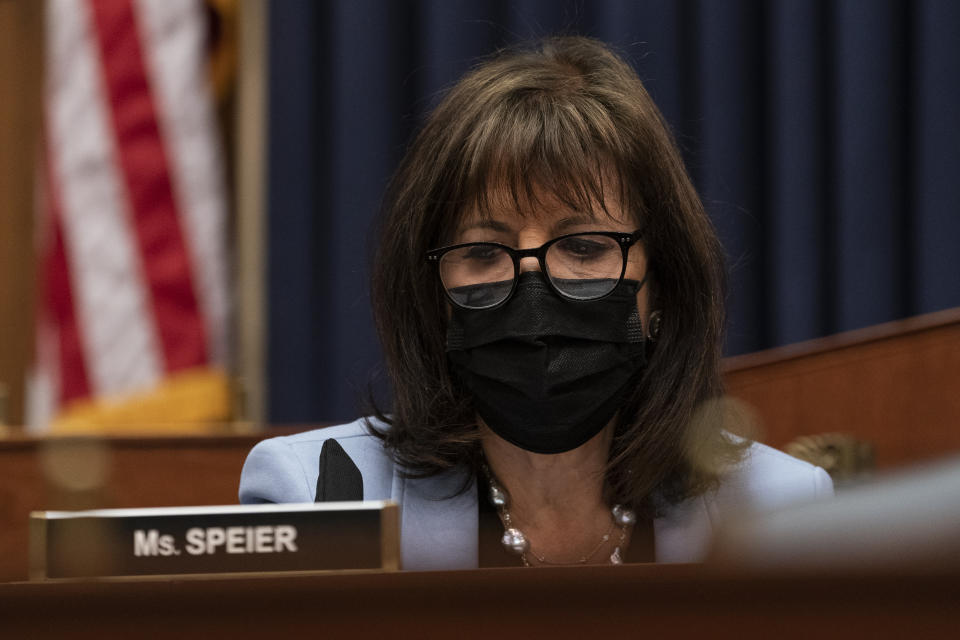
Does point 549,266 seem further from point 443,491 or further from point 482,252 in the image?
point 443,491

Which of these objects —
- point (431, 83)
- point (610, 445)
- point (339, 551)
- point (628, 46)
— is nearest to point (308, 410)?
point (431, 83)

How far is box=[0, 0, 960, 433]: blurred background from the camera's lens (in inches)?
93.7

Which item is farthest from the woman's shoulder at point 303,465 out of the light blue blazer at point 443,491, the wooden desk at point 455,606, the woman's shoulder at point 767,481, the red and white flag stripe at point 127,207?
the red and white flag stripe at point 127,207

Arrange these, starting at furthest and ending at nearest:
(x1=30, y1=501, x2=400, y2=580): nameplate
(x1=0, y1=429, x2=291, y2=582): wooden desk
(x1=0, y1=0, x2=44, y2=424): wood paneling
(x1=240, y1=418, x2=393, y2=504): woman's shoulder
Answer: (x1=0, y1=0, x2=44, y2=424): wood paneling, (x1=0, y1=429, x2=291, y2=582): wooden desk, (x1=240, y1=418, x2=393, y2=504): woman's shoulder, (x1=30, y1=501, x2=400, y2=580): nameplate

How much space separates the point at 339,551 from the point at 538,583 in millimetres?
150

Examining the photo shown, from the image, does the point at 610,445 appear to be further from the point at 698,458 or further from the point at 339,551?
the point at 339,551

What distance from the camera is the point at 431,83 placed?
2.54 m

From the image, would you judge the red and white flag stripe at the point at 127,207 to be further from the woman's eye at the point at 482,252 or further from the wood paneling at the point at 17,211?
the woman's eye at the point at 482,252

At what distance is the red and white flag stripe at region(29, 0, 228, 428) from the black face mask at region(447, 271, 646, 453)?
147 cm

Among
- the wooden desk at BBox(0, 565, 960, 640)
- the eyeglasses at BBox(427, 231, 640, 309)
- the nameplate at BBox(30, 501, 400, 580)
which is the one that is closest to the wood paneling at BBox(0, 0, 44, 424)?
the eyeglasses at BBox(427, 231, 640, 309)

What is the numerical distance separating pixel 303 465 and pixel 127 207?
5.00 ft

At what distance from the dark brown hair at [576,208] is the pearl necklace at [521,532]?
0.02 metres

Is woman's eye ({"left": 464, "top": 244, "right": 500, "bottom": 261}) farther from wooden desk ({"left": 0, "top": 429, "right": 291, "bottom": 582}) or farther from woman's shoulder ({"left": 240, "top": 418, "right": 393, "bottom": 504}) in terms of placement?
wooden desk ({"left": 0, "top": 429, "right": 291, "bottom": 582})

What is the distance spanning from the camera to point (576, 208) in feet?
3.45
